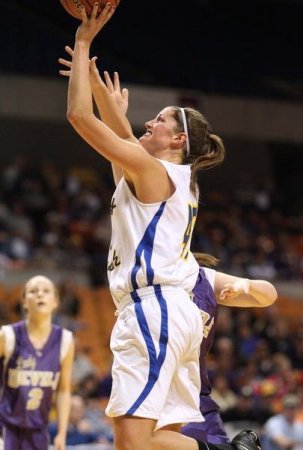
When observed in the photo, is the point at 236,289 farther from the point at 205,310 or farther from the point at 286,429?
the point at 286,429

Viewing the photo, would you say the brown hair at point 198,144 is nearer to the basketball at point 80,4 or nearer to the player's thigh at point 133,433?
the basketball at point 80,4

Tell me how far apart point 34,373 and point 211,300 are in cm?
175

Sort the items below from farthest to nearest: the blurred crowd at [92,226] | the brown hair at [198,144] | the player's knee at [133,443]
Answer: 1. the blurred crowd at [92,226]
2. the brown hair at [198,144]
3. the player's knee at [133,443]

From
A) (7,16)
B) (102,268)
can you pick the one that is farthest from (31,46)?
(102,268)

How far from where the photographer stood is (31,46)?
17.6 m

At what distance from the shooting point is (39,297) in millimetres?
6383

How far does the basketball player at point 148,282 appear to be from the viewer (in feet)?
13.6

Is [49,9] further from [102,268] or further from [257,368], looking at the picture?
[257,368]

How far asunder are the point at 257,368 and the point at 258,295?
911 centimetres

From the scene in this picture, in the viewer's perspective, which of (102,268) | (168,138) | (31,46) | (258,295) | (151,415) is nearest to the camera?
(151,415)

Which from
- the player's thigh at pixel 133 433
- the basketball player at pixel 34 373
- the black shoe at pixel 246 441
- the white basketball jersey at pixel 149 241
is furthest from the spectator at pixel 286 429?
the player's thigh at pixel 133 433

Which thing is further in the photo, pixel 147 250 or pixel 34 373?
pixel 34 373

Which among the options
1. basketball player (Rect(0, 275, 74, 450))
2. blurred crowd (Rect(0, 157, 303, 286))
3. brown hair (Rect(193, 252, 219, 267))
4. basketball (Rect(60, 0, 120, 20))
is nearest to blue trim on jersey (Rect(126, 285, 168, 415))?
brown hair (Rect(193, 252, 219, 267))

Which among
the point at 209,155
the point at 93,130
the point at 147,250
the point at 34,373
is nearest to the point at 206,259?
the point at 209,155
